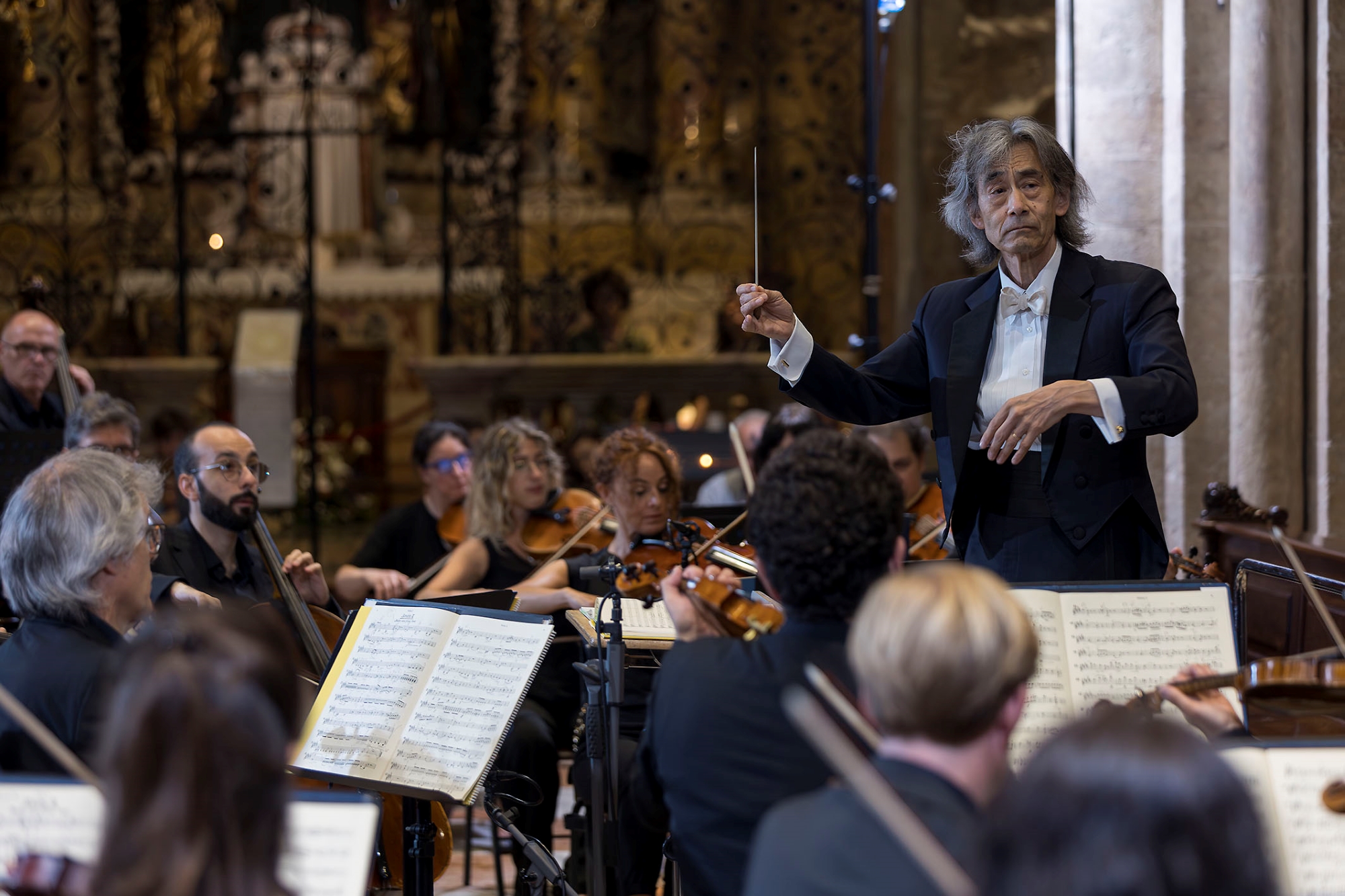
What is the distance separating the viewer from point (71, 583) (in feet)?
7.79

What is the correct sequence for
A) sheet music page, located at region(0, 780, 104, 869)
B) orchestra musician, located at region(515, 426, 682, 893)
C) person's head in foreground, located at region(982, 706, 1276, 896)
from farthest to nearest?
orchestra musician, located at region(515, 426, 682, 893) → sheet music page, located at region(0, 780, 104, 869) → person's head in foreground, located at region(982, 706, 1276, 896)

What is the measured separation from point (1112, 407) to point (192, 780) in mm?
1810

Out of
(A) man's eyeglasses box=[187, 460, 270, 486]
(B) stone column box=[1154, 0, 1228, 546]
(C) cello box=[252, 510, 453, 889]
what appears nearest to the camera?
(C) cello box=[252, 510, 453, 889]

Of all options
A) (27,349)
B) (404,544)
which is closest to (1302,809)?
(404,544)

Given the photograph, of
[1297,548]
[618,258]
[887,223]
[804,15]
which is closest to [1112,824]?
[1297,548]

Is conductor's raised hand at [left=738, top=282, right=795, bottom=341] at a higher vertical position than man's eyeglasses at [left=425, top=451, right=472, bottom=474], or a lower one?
higher

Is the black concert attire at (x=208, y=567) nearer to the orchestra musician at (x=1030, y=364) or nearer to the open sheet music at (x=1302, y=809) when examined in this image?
the orchestra musician at (x=1030, y=364)

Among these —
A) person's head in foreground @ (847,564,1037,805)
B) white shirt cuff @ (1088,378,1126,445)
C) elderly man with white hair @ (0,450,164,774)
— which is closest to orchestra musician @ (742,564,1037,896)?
person's head in foreground @ (847,564,1037,805)

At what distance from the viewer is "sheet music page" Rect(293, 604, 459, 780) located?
270 centimetres

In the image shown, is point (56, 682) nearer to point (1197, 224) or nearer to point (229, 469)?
point (229, 469)

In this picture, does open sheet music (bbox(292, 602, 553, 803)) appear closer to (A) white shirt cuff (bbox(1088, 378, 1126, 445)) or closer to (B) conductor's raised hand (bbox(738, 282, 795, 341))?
(B) conductor's raised hand (bbox(738, 282, 795, 341))

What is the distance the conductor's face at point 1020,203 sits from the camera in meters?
2.86

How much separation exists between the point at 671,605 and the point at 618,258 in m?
9.79

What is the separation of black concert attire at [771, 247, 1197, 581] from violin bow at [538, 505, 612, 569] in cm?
197
